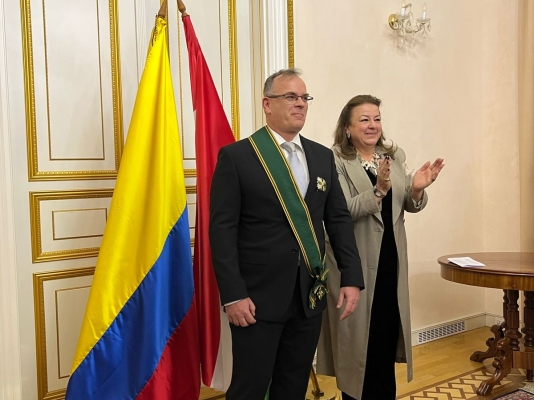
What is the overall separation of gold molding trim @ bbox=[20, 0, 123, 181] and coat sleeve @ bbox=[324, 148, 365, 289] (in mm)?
1085

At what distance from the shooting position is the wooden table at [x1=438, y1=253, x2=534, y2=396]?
2719 mm

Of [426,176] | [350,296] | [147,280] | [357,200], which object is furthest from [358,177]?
[147,280]

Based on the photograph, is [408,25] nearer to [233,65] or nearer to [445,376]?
[233,65]

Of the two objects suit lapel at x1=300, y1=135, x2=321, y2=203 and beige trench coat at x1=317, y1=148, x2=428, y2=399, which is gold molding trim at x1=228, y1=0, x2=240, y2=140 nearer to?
beige trench coat at x1=317, y1=148, x2=428, y2=399

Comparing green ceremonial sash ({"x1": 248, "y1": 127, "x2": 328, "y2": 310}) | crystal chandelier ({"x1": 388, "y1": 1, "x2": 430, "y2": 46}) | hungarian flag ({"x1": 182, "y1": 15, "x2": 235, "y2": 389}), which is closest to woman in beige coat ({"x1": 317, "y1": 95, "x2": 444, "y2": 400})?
green ceremonial sash ({"x1": 248, "y1": 127, "x2": 328, "y2": 310})

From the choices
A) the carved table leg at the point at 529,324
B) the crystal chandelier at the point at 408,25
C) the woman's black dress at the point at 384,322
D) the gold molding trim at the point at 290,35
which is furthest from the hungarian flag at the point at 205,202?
the carved table leg at the point at 529,324

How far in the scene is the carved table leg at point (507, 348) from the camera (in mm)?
2848

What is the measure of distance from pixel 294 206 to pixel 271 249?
169 millimetres

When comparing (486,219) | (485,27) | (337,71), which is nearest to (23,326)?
(337,71)

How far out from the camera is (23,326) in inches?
89.9

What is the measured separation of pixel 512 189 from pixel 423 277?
0.94m

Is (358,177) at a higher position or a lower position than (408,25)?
lower

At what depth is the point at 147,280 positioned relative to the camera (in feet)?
6.95

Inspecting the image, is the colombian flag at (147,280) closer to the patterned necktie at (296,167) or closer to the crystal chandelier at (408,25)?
the patterned necktie at (296,167)
